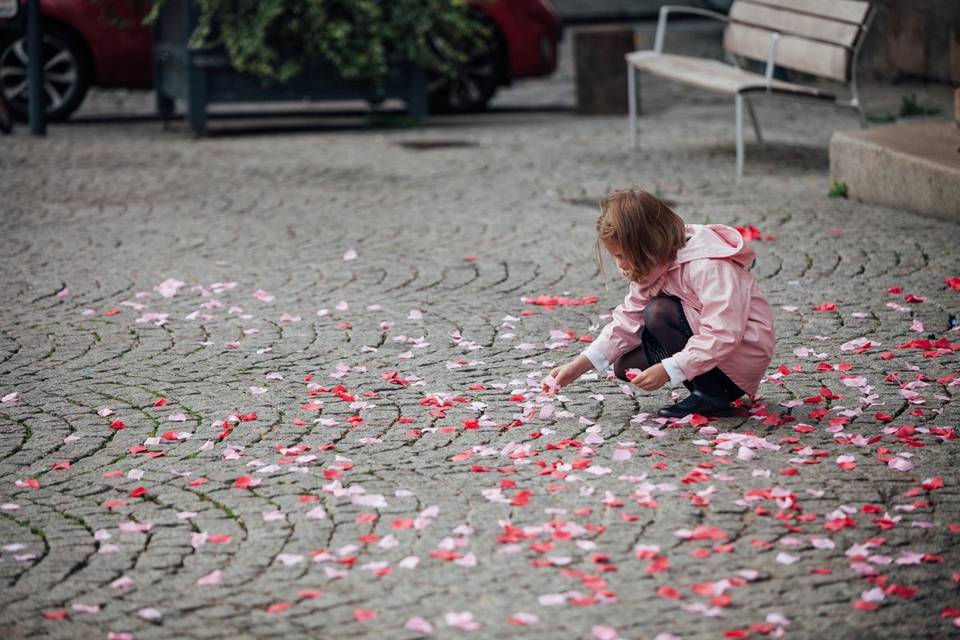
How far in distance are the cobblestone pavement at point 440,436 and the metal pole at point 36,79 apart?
9.81 ft

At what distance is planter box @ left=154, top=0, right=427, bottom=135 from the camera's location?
39.4 ft

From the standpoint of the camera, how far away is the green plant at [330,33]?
11.8 m

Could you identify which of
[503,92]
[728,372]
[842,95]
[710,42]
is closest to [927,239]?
[728,372]

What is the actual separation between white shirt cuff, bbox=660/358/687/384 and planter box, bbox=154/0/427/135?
8.24 metres

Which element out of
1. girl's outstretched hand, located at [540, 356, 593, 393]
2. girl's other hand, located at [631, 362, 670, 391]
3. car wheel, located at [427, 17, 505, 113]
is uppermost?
car wheel, located at [427, 17, 505, 113]

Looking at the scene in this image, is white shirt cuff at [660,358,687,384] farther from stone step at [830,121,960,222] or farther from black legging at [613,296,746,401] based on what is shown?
stone step at [830,121,960,222]

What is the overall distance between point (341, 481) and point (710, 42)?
13853 millimetres

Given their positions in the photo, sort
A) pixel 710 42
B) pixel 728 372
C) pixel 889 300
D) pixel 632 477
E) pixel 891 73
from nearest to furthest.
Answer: pixel 632 477
pixel 728 372
pixel 889 300
pixel 891 73
pixel 710 42

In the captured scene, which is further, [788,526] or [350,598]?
[788,526]

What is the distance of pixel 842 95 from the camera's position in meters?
13.5

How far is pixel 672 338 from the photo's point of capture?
4.73m

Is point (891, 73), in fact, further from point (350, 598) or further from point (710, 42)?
point (350, 598)

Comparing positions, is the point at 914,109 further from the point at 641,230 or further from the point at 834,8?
the point at 641,230

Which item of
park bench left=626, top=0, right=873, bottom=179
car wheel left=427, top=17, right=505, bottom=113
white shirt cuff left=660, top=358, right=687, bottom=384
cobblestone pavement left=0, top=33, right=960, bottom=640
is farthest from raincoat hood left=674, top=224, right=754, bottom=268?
car wheel left=427, top=17, right=505, bottom=113
